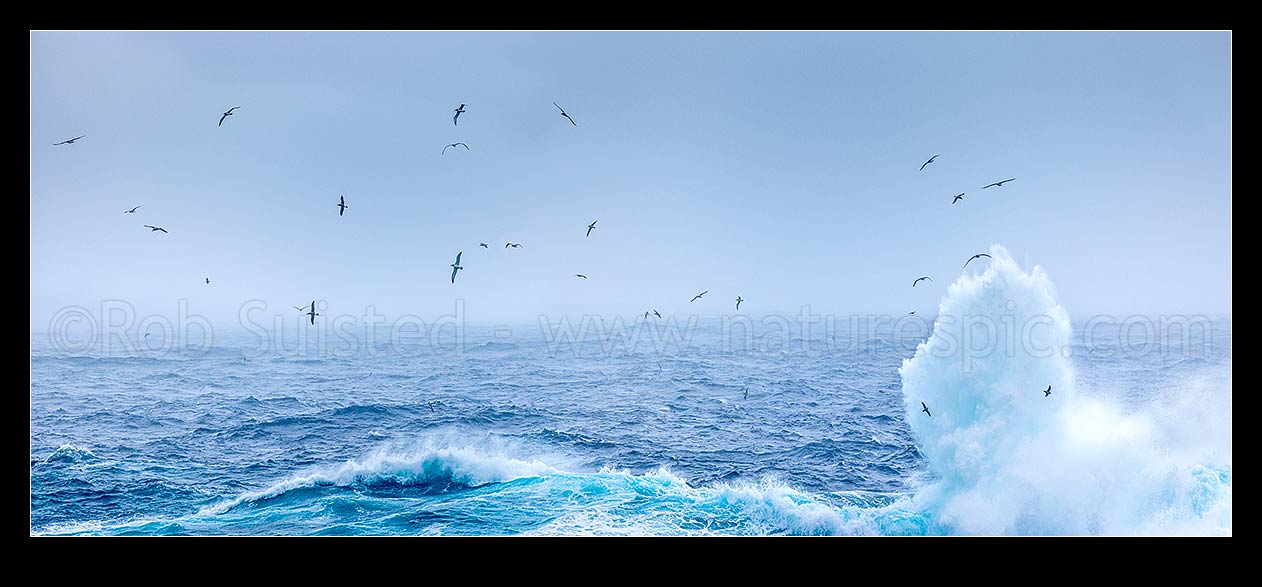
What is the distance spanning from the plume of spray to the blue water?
33mm

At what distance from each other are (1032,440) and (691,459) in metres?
6.59

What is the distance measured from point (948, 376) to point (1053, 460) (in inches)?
83.7

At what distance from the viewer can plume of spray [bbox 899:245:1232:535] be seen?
10.4 m

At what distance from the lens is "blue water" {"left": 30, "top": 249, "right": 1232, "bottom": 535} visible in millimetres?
10578

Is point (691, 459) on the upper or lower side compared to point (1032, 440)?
lower

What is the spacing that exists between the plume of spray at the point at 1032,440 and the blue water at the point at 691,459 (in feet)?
0.11

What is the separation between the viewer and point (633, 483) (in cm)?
1241

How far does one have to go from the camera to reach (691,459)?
14211 mm

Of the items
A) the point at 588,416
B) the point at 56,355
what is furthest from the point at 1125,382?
the point at 56,355

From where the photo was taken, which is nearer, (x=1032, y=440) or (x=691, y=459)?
(x=1032, y=440)

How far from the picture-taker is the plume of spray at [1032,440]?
34.3 ft
